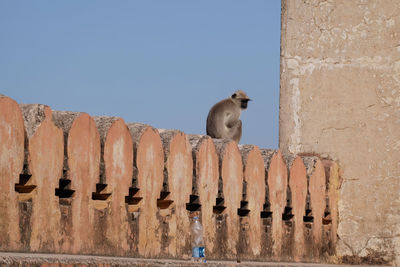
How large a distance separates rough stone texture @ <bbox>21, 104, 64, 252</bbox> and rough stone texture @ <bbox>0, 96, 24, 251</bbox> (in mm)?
124

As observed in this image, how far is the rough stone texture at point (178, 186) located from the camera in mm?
7180

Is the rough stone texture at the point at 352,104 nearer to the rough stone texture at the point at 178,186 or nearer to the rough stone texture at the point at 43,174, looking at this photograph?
the rough stone texture at the point at 178,186

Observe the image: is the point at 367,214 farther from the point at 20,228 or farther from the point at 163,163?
the point at 20,228

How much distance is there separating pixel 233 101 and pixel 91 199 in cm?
402

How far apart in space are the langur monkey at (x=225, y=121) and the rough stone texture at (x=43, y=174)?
393 cm

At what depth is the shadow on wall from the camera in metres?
5.80

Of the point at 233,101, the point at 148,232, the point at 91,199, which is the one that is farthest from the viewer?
the point at 233,101

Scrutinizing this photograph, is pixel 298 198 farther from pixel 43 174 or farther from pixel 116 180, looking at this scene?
pixel 43 174

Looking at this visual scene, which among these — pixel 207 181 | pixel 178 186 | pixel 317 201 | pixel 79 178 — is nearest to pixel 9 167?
pixel 79 178

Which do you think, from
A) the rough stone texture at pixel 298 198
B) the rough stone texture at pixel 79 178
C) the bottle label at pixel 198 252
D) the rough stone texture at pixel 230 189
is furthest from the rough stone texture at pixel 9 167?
the rough stone texture at pixel 298 198

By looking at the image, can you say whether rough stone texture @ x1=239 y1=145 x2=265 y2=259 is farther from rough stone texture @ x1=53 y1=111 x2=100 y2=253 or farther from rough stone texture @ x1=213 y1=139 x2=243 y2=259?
rough stone texture @ x1=53 y1=111 x2=100 y2=253

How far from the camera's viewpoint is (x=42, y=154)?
5918 mm

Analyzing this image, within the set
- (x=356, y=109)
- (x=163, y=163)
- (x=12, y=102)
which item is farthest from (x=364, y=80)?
(x=12, y=102)

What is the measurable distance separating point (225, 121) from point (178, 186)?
2.70m
